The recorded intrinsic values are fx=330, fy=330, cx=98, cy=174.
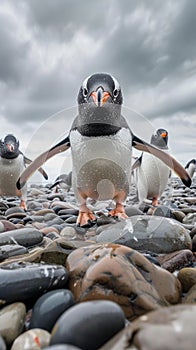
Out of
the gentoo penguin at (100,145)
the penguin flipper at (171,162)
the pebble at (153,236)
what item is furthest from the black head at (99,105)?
the pebble at (153,236)

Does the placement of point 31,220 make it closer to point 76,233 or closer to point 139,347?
point 76,233

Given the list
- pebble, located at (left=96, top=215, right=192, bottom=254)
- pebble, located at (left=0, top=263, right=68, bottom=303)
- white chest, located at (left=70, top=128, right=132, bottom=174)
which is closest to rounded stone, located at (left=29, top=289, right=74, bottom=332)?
pebble, located at (left=0, top=263, right=68, bottom=303)

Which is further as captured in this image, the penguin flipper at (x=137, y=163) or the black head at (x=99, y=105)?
the penguin flipper at (x=137, y=163)

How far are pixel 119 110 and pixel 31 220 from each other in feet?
5.75

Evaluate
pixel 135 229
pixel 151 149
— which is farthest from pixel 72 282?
pixel 151 149

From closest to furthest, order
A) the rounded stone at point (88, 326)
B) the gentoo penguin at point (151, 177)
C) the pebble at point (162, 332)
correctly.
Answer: the pebble at point (162, 332) → the rounded stone at point (88, 326) → the gentoo penguin at point (151, 177)

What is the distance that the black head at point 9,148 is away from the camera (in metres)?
7.16

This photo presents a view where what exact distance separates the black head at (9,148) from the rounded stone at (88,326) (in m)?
6.36

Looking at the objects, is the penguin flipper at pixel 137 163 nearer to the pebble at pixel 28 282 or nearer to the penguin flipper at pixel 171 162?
the penguin flipper at pixel 171 162

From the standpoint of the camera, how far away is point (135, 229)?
9.00 ft

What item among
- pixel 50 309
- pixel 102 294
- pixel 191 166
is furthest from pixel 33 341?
pixel 191 166

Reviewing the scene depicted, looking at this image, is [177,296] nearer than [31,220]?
Yes

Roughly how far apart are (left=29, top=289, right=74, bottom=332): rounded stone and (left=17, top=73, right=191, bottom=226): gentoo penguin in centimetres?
243

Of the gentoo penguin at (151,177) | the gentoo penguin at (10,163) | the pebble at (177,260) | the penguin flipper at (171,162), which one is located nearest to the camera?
→ the pebble at (177,260)
